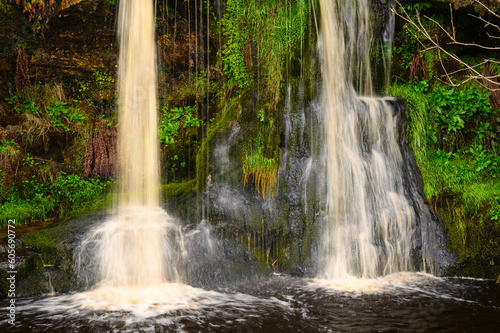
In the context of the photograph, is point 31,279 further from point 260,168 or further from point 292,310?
point 260,168

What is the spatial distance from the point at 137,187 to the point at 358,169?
13.8 feet

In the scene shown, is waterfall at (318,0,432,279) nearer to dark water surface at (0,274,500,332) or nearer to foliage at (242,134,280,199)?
dark water surface at (0,274,500,332)

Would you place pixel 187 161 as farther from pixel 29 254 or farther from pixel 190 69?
pixel 29 254

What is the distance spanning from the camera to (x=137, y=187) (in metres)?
7.07

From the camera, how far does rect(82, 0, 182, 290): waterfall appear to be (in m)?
5.19

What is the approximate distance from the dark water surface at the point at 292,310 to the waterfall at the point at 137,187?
62cm

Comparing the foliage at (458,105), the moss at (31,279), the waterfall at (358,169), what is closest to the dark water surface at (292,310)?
the moss at (31,279)

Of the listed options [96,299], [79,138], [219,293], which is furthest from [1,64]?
[219,293]

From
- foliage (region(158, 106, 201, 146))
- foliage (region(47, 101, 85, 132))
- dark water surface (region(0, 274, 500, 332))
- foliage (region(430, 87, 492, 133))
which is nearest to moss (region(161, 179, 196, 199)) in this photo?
foliage (region(158, 106, 201, 146))

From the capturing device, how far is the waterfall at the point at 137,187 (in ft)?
17.0

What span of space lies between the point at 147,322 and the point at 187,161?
466cm

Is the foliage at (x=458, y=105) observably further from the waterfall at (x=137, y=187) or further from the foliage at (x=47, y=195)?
the foliage at (x=47, y=195)

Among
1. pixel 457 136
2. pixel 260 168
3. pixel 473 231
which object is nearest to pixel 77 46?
pixel 260 168

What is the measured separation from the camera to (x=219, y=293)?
4781 millimetres
